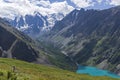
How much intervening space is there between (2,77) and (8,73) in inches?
44.9

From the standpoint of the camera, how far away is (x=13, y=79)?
98.4 ft

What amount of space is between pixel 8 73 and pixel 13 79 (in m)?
1.16

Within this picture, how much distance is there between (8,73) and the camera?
3084 cm

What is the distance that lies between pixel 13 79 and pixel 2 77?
209cm

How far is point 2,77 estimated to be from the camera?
31594 mm
